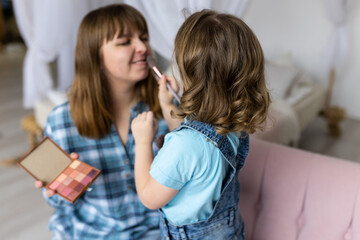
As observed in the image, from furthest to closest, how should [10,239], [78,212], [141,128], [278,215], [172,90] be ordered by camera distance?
[10,239]
[78,212]
[278,215]
[172,90]
[141,128]

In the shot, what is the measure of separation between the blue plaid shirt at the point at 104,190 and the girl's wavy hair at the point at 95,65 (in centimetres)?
4

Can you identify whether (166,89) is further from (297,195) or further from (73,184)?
(297,195)

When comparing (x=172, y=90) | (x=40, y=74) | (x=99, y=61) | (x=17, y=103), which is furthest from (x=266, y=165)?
(x=17, y=103)

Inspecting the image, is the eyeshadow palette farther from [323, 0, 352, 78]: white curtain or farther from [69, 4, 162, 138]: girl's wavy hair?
[323, 0, 352, 78]: white curtain

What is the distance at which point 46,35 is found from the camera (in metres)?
2.46

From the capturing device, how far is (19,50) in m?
5.99

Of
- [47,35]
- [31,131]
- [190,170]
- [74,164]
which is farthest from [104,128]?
[31,131]

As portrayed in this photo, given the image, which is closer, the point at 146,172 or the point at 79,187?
the point at 146,172

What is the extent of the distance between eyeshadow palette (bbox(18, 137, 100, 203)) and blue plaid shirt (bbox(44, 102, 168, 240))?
16cm

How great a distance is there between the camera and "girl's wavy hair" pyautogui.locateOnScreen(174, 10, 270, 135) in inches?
30.6

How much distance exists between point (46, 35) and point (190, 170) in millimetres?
2026

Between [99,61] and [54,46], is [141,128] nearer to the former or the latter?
[99,61]

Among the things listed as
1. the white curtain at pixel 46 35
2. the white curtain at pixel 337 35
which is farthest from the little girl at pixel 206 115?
the white curtain at pixel 337 35

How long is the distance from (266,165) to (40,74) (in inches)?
80.6
